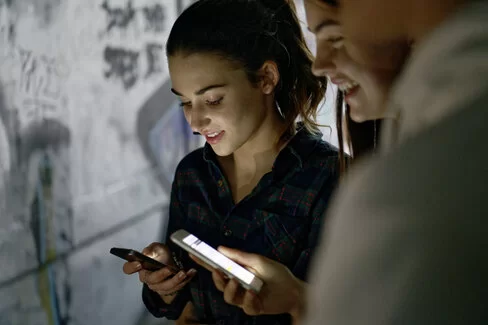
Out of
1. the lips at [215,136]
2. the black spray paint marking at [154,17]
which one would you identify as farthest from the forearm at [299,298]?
the black spray paint marking at [154,17]

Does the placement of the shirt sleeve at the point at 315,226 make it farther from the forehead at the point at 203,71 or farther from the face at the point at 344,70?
the face at the point at 344,70

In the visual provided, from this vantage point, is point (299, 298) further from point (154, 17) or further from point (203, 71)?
point (154, 17)

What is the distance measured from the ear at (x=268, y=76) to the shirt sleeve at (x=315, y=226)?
245mm

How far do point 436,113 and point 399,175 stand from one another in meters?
0.05

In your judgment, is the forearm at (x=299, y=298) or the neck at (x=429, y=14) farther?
the forearm at (x=299, y=298)

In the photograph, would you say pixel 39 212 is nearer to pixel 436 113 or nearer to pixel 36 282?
pixel 36 282

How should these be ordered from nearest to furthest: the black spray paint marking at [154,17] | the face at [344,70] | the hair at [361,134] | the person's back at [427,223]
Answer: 1. the person's back at [427,223]
2. the face at [344,70]
3. the hair at [361,134]
4. the black spray paint marking at [154,17]

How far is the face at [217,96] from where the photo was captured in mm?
1052

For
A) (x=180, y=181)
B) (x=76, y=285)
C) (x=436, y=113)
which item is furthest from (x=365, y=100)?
(x=76, y=285)

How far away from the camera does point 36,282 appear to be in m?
1.64

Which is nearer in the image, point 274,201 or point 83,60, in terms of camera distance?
point 274,201

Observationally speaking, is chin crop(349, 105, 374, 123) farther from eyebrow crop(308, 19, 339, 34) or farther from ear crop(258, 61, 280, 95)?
ear crop(258, 61, 280, 95)

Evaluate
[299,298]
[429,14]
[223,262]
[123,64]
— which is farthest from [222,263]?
[123,64]

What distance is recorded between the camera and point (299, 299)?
0.97 m
